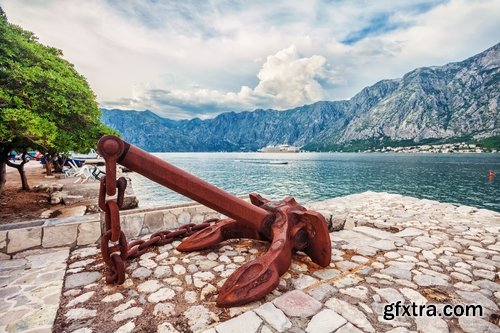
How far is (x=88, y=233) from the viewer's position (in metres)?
4.23

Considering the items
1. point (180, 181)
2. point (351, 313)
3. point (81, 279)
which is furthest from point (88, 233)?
point (351, 313)

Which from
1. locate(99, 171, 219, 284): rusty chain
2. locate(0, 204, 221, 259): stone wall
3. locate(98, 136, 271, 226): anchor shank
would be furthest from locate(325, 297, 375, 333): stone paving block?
locate(0, 204, 221, 259): stone wall

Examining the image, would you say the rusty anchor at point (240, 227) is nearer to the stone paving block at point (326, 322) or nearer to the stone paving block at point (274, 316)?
the stone paving block at point (274, 316)

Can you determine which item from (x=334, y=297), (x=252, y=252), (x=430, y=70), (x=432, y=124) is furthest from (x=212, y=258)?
(x=430, y=70)

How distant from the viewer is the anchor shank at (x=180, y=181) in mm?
2766

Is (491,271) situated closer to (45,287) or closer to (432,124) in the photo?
(45,287)

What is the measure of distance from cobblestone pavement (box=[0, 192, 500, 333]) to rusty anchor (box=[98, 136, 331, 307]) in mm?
175

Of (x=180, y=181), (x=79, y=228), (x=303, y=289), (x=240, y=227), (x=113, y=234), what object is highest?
(x=180, y=181)

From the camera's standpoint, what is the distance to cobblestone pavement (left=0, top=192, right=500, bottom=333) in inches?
89.7

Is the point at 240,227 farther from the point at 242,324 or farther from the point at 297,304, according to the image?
the point at 242,324

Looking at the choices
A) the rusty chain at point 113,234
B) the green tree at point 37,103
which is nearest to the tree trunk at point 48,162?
the green tree at point 37,103

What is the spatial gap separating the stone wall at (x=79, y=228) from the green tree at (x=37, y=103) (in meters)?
2.71

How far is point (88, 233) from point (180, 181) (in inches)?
95.8

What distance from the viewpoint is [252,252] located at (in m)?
3.98
